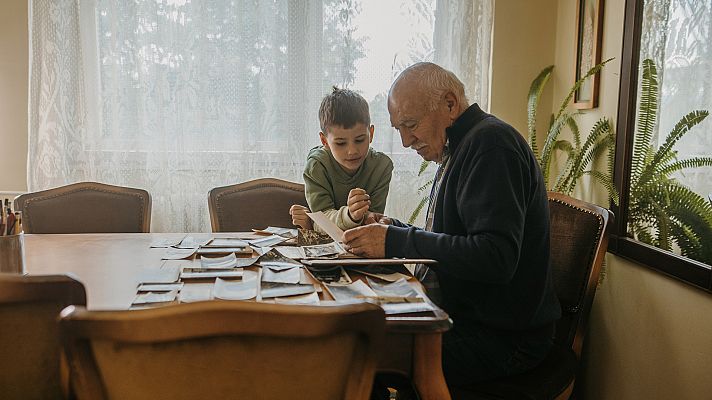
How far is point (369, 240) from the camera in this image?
1573 millimetres

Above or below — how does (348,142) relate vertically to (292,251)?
above

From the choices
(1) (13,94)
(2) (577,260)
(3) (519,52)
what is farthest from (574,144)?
(1) (13,94)

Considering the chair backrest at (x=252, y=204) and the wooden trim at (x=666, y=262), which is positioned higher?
the chair backrest at (x=252, y=204)

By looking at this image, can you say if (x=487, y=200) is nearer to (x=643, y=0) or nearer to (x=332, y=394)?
(x=332, y=394)

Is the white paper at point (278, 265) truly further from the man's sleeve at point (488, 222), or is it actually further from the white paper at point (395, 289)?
the man's sleeve at point (488, 222)

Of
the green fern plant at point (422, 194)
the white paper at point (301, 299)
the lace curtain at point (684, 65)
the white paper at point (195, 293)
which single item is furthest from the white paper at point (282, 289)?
the green fern plant at point (422, 194)

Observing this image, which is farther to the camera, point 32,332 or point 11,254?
point 11,254

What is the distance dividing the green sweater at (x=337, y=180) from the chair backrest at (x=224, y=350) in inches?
49.1

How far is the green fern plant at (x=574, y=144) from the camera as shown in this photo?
235 centimetres

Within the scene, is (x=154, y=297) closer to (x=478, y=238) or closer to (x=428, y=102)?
(x=478, y=238)

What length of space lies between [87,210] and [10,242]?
1.02 metres

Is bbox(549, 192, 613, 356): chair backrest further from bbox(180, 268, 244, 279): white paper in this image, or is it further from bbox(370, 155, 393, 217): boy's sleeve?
bbox(180, 268, 244, 279): white paper

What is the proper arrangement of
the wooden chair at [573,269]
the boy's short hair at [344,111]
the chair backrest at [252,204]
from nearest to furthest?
1. the wooden chair at [573,269]
2. the boy's short hair at [344,111]
3. the chair backrest at [252,204]

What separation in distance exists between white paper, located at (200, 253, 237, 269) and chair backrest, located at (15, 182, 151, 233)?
0.88 meters
